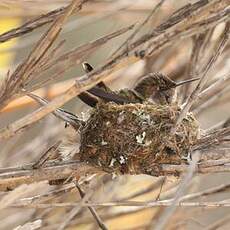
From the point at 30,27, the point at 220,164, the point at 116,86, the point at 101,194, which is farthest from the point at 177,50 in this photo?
the point at 30,27

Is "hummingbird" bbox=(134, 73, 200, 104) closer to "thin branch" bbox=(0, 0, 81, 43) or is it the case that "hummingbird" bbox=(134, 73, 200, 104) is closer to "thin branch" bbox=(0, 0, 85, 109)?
"thin branch" bbox=(0, 0, 81, 43)

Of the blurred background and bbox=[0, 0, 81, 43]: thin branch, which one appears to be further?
the blurred background

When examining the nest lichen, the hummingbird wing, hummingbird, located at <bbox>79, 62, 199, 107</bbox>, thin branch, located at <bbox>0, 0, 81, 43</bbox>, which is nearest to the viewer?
thin branch, located at <bbox>0, 0, 81, 43</bbox>

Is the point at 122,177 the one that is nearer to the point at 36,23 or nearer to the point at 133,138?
the point at 133,138

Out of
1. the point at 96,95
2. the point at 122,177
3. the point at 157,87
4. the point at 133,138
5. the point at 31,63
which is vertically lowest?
the point at 31,63

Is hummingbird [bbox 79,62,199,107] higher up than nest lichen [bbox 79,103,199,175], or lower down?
higher up

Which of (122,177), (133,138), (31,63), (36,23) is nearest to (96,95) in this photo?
(133,138)

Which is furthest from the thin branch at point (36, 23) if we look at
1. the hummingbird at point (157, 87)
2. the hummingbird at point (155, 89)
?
the hummingbird at point (157, 87)

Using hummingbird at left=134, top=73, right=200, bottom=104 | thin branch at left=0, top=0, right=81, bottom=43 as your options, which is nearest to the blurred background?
hummingbird at left=134, top=73, right=200, bottom=104

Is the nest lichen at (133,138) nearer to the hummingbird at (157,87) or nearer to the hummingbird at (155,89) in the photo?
the hummingbird at (155,89)

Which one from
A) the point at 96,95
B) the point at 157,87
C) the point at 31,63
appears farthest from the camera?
the point at 157,87
